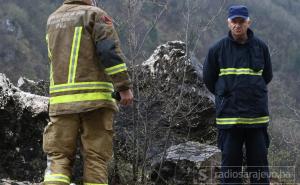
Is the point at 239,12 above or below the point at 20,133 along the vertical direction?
above

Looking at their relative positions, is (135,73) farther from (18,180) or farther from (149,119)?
(18,180)

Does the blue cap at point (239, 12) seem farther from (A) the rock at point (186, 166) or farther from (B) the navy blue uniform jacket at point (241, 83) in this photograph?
(A) the rock at point (186, 166)

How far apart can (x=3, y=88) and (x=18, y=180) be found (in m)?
0.95

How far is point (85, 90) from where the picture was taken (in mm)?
3695

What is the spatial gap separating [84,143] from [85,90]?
392 millimetres

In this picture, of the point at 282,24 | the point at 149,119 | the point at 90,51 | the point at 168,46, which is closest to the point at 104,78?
the point at 90,51

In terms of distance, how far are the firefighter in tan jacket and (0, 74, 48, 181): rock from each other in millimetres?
1544

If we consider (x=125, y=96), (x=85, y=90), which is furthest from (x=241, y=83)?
(x=85, y=90)

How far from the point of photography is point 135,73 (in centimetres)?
565

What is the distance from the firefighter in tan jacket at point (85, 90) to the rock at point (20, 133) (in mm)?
1544

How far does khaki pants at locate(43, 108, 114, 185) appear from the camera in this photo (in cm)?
362

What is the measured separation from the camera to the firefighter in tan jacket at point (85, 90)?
364cm

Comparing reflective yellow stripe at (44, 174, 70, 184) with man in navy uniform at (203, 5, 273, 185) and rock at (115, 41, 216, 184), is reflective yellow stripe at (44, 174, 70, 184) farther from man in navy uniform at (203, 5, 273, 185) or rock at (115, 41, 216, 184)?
rock at (115, 41, 216, 184)

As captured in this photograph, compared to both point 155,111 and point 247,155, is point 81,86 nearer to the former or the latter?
point 247,155
